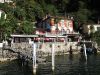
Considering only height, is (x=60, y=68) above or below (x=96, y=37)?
below

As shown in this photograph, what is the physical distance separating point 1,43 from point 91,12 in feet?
171

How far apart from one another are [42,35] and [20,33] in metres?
6.80

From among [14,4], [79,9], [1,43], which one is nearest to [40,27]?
[14,4]

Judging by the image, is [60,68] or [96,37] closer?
[60,68]

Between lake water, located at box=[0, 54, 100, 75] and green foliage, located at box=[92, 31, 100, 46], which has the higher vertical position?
green foliage, located at box=[92, 31, 100, 46]

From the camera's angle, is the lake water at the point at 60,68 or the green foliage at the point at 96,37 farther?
the green foliage at the point at 96,37

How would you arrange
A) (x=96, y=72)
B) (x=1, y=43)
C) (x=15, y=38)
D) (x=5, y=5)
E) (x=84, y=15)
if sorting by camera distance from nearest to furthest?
1. (x=96, y=72)
2. (x=1, y=43)
3. (x=15, y=38)
4. (x=5, y=5)
5. (x=84, y=15)

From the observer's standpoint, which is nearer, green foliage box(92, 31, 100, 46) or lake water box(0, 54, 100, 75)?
lake water box(0, 54, 100, 75)

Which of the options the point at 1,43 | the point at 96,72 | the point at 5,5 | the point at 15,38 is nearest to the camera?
the point at 96,72

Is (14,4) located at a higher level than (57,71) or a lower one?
higher

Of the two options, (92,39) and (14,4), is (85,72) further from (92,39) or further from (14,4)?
(14,4)

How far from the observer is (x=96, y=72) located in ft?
210

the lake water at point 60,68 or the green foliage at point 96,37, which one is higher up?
the green foliage at point 96,37

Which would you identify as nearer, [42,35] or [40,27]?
[42,35]
